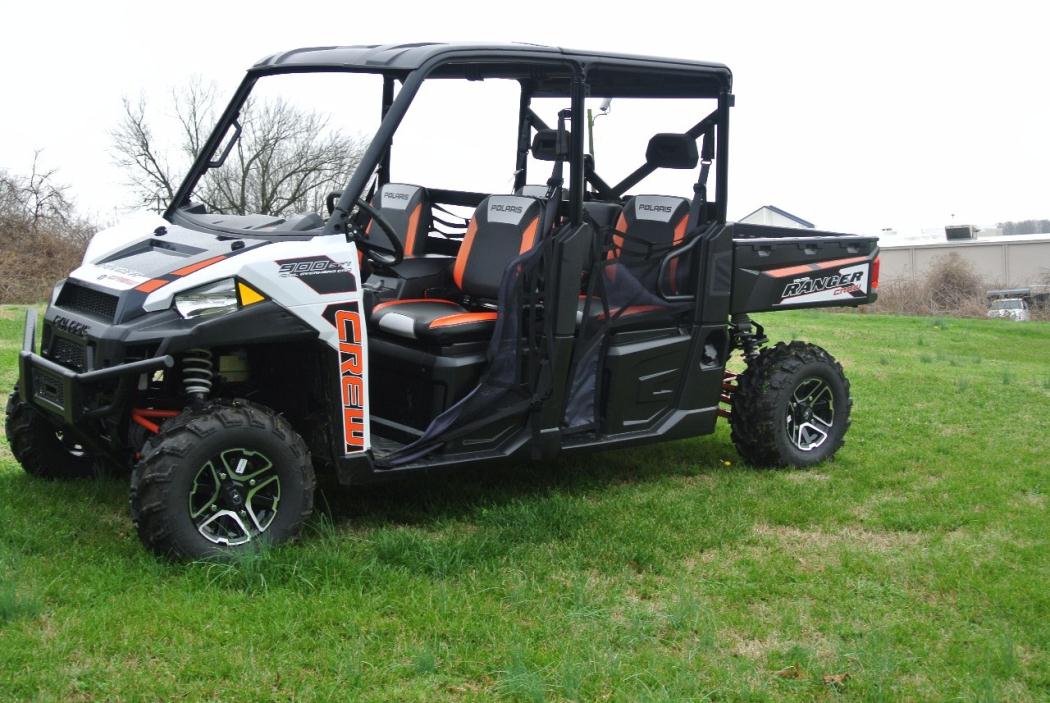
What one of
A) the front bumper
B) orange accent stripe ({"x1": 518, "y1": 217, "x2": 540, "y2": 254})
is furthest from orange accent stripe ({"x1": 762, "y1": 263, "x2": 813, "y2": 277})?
the front bumper

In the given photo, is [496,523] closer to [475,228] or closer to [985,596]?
[475,228]

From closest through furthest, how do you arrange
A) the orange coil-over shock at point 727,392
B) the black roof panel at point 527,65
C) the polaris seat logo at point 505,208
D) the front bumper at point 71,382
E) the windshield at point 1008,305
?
the front bumper at point 71,382 < the black roof panel at point 527,65 < the polaris seat logo at point 505,208 < the orange coil-over shock at point 727,392 < the windshield at point 1008,305

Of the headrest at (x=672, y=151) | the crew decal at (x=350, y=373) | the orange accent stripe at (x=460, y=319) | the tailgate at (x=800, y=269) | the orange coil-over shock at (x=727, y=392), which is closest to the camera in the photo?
the crew decal at (x=350, y=373)

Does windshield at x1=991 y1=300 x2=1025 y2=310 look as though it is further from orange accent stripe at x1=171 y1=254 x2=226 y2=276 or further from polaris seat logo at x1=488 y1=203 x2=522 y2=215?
orange accent stripe at x1=171 y1=254 x2=226 y2=276

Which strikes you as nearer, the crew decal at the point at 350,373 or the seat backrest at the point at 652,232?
the crew decal at the point at 350,373

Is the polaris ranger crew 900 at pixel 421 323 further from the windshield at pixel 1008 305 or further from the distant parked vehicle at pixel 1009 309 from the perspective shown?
the windshield at pixel 1008 305

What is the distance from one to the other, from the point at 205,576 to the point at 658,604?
5.86ft

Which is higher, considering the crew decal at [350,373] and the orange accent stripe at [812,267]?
the orange accent stripe at [812,267]

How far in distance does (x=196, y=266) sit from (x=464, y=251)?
158 cm

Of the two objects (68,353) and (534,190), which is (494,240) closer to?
(534,190)

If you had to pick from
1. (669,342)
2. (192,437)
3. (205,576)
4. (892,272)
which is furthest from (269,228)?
(892,272)

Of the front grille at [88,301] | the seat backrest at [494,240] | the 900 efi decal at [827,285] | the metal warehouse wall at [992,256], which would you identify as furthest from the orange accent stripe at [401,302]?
the metal warehouse wall at [992,256]

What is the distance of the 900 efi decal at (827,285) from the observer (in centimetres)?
710

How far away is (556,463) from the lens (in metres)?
7.15
